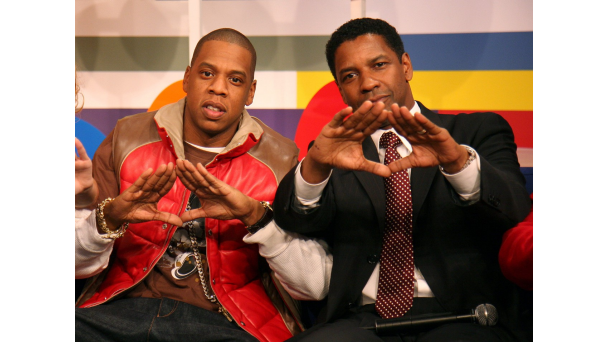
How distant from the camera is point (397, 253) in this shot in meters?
1.78

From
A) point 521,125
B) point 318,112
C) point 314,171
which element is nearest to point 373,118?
point 314,171

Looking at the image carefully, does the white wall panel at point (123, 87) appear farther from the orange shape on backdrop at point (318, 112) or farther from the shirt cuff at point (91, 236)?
the shirt cuff at point (91, 236)

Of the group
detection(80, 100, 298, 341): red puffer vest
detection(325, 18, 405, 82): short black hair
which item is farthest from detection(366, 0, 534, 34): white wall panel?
detection(80, 100, 298, 341): red puffer vest

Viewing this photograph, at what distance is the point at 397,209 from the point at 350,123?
0.40 meters

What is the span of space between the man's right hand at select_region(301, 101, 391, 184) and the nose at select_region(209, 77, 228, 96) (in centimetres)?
64

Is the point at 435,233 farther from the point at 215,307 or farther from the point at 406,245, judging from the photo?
the point at 215,307

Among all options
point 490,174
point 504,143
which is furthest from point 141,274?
point 504,143

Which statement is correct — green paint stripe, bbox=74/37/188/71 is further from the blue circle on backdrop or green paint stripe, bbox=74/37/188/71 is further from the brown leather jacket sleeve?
the brown leather jacket sleeve

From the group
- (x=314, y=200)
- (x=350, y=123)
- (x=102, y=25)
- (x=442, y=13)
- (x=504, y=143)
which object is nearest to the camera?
(x=350, y=123)

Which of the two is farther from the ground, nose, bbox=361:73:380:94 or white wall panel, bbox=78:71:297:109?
white wall panel, bbox=78:71:297:109

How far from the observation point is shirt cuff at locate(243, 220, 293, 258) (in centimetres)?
181

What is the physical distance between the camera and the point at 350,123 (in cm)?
156

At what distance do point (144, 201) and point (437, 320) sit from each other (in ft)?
3.47

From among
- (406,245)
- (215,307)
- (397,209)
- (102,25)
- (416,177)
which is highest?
(102,25)
